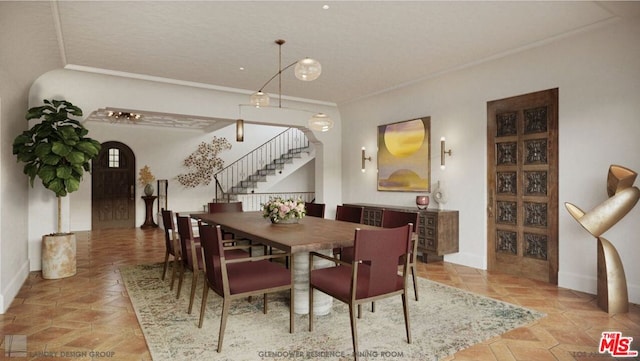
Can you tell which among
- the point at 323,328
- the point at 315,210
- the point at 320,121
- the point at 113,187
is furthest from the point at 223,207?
the point at 113,187

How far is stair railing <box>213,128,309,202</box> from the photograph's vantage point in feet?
35.4

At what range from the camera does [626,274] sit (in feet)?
12.1

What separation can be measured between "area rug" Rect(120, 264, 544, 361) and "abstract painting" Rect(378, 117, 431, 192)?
2.41 m

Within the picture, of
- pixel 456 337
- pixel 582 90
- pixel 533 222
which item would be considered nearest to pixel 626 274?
pixel 533 222

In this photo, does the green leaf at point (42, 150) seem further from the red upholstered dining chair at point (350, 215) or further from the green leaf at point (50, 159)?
Answer: the red upholstered dining chair at point (350, 215)

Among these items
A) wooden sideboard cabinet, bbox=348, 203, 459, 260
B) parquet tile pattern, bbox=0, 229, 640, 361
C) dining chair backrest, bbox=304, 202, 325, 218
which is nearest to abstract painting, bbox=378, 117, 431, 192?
wooden sideboard cabinet, bbox=348, 203, 459, 260

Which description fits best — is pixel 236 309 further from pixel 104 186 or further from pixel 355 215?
pixel 104 186

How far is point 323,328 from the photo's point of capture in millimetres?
2953

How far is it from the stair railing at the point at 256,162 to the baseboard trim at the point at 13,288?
19.2 ft

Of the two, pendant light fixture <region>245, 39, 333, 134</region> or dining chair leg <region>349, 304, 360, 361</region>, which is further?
pendant light fixture <region>245, 39, 333, 134</region>

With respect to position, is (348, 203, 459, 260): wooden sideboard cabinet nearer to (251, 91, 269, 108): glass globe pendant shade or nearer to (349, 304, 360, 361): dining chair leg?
(251, 91, 269, 108): glass globe pendant shade

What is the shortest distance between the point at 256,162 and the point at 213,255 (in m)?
8.75

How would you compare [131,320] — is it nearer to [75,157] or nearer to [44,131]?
[75,157]

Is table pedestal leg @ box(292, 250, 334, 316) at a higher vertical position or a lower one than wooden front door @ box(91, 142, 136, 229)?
lower
